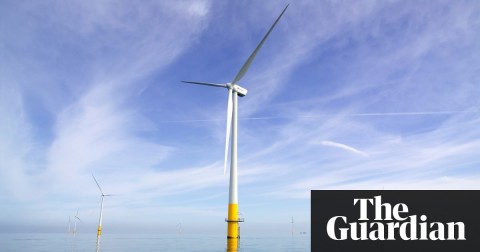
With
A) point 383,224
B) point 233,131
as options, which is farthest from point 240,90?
point 383,224

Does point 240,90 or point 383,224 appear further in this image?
point 240,90

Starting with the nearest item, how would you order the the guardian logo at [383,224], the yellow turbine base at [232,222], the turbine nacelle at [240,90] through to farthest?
1. the the guardian logo at [383,224]
2. the yellow turbine base at [232,222]
3. the turbine nacelle at [240,90]

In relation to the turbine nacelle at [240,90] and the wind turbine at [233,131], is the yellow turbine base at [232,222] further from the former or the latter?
the turbine nacelle at [240,90]

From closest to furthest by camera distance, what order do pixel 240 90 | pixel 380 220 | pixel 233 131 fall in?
pixel 380 220, pixel 233 131, pixel 240 90

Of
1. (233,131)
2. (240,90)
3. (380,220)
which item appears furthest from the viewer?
(240,90)

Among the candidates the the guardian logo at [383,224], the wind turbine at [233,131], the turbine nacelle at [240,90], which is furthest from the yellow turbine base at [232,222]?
the turbine nacelle at [240,90]

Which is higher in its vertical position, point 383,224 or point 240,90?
point 240,90

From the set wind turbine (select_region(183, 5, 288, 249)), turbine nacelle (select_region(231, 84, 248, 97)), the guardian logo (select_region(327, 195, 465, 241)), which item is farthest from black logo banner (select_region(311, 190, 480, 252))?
turbine nacelle (select_region(231, 84, 248, 97))

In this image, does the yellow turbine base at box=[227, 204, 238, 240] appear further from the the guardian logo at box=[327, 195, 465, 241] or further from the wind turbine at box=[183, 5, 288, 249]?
the the guardian logo at box=[327, 195, 465, 241]

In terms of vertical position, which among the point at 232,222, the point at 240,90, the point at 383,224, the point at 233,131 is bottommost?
the point at 232,222

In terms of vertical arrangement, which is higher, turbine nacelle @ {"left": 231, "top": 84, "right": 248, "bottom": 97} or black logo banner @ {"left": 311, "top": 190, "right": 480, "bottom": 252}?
turbine nacelle @ {"left": 231, "top": 84, "right": 248, "bottom": 97}

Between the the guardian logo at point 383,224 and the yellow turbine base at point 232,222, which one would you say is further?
the yellow turbine base at point 232,222

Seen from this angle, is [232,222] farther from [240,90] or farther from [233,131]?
[240,90]

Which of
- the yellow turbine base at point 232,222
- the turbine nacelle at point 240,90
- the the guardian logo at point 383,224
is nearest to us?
the the guardian logo at point 383,224
